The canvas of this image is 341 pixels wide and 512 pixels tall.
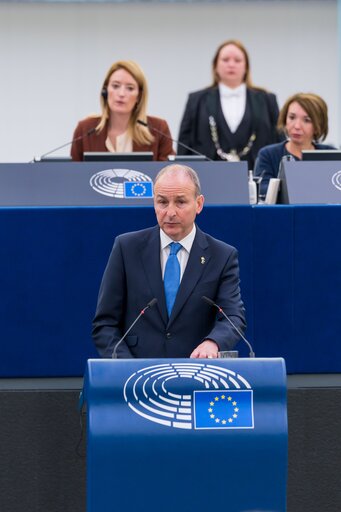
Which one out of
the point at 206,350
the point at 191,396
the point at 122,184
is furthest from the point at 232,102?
the point at 191,396

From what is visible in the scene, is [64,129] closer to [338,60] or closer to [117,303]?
[338,60]

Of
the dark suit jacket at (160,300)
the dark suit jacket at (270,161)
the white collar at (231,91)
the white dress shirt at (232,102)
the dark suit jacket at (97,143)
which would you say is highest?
the white collar at (231,91)

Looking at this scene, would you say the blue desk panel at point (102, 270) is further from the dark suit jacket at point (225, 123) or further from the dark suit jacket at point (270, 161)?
the dark suit jacket at point (225, 123)

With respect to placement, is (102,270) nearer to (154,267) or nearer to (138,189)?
(138,189)

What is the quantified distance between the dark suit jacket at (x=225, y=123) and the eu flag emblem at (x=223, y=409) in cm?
422

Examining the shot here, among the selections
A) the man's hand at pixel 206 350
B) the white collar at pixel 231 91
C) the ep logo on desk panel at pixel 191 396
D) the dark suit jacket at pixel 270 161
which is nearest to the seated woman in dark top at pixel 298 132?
the dark suit jacket at pixel 270 161

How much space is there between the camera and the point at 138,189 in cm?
605

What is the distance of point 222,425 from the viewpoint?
4.66 meters

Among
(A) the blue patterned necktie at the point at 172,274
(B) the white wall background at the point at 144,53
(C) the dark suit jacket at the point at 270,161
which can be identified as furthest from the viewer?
(B) the white wall background at the point at 144,53

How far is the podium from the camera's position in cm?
464

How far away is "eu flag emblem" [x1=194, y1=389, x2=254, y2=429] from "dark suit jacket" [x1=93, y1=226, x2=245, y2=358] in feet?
1.56

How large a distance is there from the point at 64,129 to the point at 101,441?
834 cm

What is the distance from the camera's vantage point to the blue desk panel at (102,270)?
585 cm

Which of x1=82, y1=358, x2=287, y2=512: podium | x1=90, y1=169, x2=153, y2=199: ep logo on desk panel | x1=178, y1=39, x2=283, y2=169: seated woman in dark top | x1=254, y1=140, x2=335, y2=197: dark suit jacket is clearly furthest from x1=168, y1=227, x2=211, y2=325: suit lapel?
x1=178, y1=39, x2=283, y2=169: seated woman in dark top
